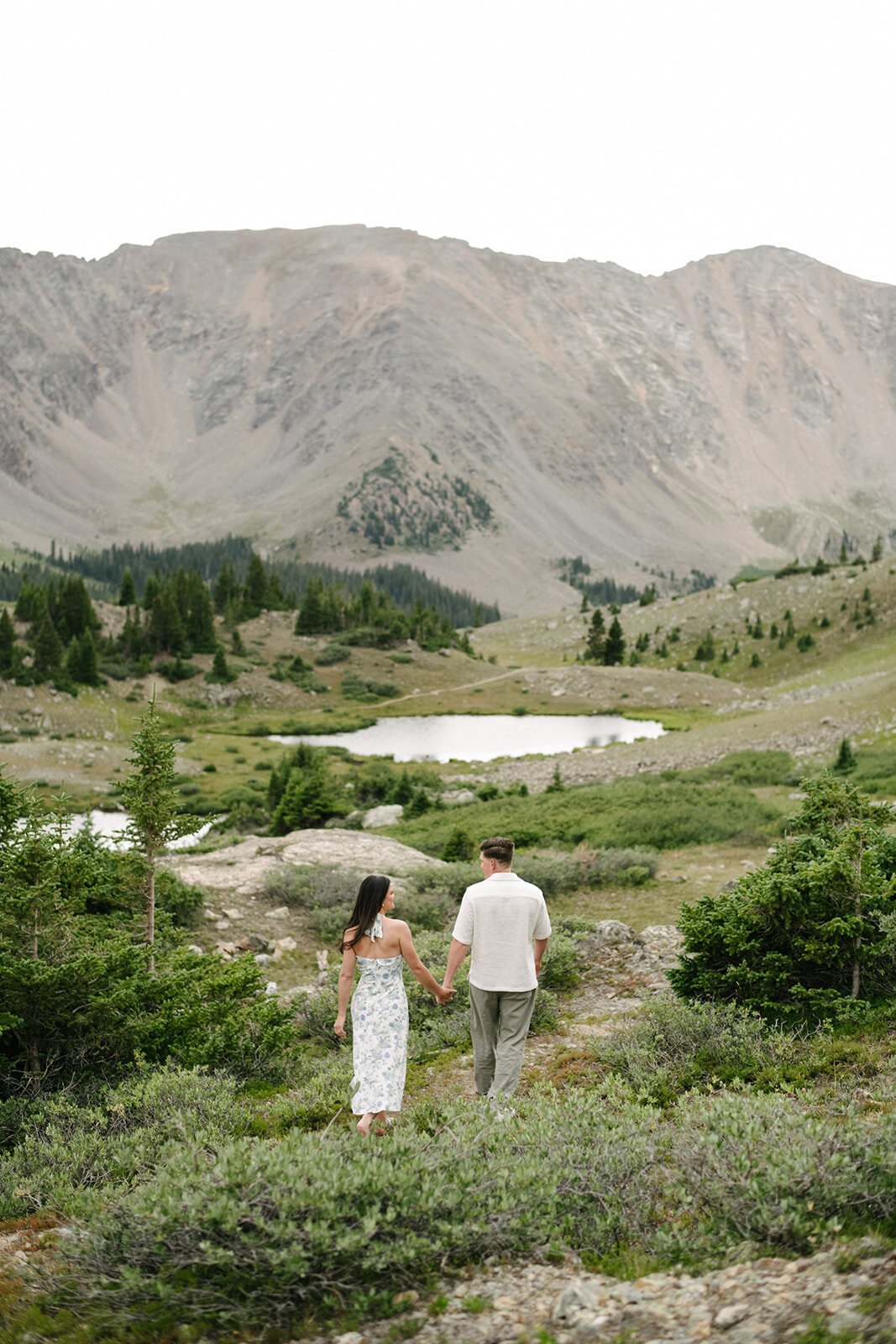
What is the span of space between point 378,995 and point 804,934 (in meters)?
4.78

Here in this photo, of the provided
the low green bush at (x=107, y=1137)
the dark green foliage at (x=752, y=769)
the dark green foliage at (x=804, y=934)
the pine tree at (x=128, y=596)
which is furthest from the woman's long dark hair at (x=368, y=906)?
the pine tree at (x=128, y=596)

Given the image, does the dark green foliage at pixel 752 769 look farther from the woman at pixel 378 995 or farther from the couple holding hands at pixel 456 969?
the woman at pixel 378 995

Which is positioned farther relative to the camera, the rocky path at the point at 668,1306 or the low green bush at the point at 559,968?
the low green bush at the point at 559,968

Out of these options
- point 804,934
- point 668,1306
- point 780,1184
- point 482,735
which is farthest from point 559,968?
point 482,735

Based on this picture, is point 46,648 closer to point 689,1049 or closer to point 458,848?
point 458,848

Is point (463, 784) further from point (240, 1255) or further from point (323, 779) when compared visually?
point (240, 1255)

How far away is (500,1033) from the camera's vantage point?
26.2 ft

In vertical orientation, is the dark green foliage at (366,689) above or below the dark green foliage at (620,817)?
below

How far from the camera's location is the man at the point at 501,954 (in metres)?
7.77

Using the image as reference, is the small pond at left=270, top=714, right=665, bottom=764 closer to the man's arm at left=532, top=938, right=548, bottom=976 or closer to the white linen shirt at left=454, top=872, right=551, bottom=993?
the man's arm at left=532, top=938, right=548, bottom=976

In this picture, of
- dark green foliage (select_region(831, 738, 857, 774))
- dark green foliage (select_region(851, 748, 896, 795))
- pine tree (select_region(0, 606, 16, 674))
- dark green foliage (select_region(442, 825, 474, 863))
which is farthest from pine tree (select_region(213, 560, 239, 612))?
dark green foliage (select_region(442, 825, 474, 863))

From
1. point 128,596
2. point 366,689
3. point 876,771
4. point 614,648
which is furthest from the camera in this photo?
point 614,648

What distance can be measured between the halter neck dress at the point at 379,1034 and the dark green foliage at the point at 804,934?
373cm

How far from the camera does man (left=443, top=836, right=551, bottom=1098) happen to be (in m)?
7.77
